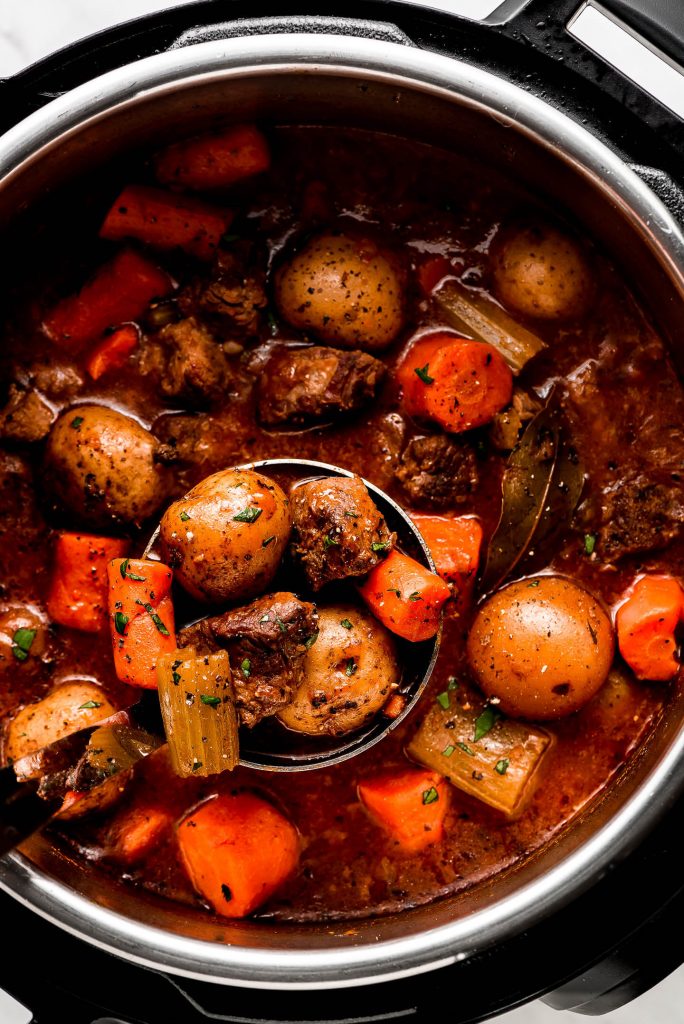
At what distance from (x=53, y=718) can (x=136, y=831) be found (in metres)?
0.40

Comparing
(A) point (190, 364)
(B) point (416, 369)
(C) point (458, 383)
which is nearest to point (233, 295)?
(A) point (190, 364)

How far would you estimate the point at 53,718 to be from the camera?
2.56 meters

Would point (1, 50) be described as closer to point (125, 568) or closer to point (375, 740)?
point (125, 568)

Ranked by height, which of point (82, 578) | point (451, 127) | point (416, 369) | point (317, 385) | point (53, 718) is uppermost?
point (451, 127)

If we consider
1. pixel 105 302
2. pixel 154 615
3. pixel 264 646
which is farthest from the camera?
pixel 105 302

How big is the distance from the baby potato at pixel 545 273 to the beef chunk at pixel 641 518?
1.77ft

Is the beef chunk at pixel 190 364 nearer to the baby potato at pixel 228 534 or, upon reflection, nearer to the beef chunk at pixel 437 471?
the baby potato at pixel 228 534

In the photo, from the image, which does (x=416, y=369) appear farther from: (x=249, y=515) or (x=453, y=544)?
(x=249, y=515)

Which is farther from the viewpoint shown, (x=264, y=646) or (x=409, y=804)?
(x=409, y=804)

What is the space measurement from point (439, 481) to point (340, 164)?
946 millimetres

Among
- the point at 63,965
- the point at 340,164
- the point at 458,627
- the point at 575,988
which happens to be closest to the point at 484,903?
the point at 575,988

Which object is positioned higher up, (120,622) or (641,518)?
(641,518)

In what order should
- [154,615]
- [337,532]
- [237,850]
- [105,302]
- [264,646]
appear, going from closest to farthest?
[264,646] → [337,532] → [154,615] → [237,850] → [105,302]

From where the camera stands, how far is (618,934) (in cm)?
245
